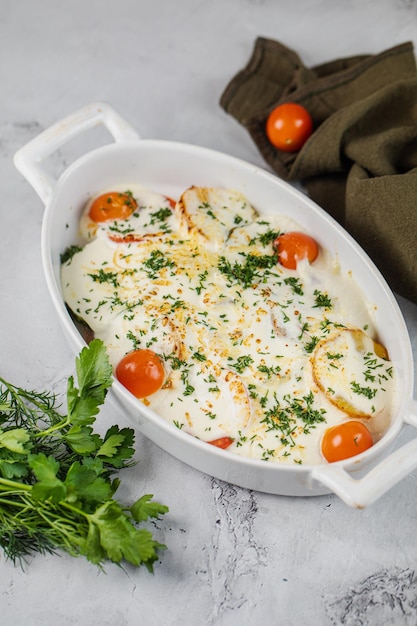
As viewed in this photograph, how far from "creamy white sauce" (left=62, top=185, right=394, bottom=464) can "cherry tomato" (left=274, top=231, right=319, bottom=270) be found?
0.12ft

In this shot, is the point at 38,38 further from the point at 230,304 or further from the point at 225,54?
the point at 230,304

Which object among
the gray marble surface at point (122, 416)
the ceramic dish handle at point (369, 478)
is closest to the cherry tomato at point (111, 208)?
the gray marble surface at point (122, 416)

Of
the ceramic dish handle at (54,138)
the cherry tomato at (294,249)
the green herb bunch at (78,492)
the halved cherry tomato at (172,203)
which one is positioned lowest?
the green herb bunch at (78,492)

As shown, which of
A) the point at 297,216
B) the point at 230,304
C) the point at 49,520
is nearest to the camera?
the point at 49,520

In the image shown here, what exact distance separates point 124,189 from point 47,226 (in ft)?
1.97

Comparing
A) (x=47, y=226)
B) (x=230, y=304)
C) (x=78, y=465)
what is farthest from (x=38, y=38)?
(x=78, y=465)

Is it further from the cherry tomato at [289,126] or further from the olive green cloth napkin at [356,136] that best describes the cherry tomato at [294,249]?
the cherry tomato at [289,126]

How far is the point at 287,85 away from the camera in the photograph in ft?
14.8

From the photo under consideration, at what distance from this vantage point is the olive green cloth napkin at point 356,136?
141 inches

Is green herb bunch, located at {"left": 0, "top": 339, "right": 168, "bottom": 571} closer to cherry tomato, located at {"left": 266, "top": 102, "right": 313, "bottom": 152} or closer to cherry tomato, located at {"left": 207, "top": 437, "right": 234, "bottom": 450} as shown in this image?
cherry tomato, located at {"left": 207, "top": 437, "right": 234, "bottom": 450}

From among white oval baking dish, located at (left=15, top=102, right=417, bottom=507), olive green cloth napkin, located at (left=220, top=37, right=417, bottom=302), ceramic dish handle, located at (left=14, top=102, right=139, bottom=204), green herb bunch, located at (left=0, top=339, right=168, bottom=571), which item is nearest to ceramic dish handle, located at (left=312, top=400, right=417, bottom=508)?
white oval baking dish, located at (left=15, top=102, right=417, bottom=507)

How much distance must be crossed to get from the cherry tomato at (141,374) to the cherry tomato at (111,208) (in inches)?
33.0

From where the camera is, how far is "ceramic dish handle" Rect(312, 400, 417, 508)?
2.64m

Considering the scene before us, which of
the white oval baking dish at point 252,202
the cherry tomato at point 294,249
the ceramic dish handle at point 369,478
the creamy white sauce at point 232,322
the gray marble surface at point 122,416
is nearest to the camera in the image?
the ceramic dish handle at point 369,478
